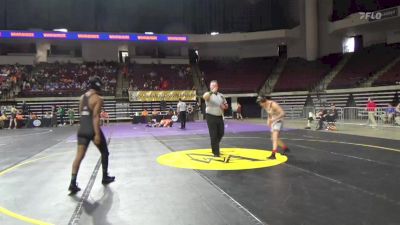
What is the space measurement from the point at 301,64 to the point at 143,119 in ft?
53.5

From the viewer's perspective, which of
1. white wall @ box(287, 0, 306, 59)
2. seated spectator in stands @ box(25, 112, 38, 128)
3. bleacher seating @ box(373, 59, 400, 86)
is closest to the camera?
seated spectator in stands @ box(25, 112, 38, 128)

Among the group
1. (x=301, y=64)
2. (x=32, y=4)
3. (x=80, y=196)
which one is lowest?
(x=80, y=196)

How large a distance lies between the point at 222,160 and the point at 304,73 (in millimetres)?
26281

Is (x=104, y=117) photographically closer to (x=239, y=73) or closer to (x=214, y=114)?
(x=239, y=73)

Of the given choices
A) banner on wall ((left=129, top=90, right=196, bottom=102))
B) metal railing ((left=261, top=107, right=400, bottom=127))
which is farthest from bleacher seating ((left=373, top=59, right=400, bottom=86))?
banner on wall ((left=129, top=90, right=196, bottom=102))

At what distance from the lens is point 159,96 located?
1153 inches

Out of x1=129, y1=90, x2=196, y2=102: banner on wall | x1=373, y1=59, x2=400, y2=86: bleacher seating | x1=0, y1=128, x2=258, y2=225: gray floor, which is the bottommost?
x1=0, y1=128, x2=258, y2=225: gray floor

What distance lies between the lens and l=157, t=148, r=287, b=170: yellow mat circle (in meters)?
6.95

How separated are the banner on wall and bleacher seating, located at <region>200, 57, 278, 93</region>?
3334mm

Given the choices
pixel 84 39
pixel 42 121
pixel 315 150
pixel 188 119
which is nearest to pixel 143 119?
pixel 188 119

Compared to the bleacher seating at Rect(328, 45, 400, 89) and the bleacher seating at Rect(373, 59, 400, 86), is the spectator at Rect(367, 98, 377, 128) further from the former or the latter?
the bleacher seating at Rect(328, 45, 400, 89)

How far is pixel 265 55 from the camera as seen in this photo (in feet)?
121

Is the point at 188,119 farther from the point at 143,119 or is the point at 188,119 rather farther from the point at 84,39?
the point at 84,39

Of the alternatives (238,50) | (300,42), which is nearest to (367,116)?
(300,42)
